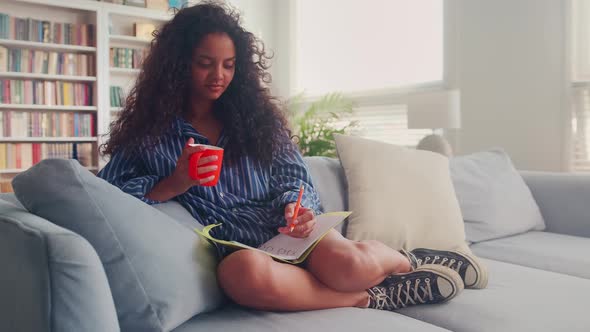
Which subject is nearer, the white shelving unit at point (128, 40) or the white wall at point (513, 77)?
the white wall at point (513, 77)

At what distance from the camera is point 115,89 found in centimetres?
485

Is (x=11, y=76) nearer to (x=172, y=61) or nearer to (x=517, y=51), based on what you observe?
(x=172, y=61)

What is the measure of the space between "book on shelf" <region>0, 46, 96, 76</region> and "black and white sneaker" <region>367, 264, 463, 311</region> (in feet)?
12.9

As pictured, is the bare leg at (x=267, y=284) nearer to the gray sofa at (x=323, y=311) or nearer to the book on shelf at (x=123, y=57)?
the gray sofa at (x=323, y=311)

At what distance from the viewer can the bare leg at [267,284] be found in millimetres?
1181

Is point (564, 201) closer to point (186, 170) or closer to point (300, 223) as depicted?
point (300, 223)

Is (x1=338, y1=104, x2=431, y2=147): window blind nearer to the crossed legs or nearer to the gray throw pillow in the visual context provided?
the gray throw pillow

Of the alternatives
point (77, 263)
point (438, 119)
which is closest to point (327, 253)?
point (77, 263)

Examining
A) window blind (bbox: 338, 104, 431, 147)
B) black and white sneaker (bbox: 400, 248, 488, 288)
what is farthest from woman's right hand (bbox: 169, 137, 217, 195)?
window blind (bbox: 338, 104, 431, 147)

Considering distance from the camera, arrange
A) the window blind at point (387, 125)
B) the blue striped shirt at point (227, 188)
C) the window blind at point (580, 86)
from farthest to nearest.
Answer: the window blind at point (387, 125) < the window blind at point (580, 86) < the blue striped shirt at point (227, 188)

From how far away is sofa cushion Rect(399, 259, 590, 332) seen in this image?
123 cm

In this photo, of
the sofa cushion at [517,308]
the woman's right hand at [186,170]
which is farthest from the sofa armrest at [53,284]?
the sofa cushion at [517,308]

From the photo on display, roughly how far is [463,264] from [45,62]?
4036 millimetres

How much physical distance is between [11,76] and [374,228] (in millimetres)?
3692
